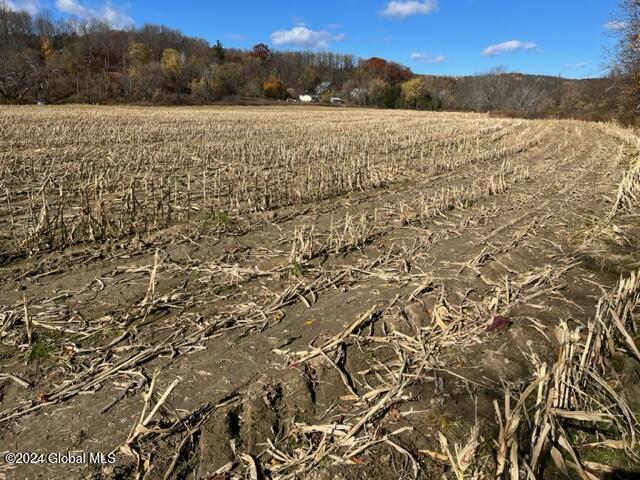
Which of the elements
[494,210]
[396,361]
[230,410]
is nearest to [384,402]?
[396,361]

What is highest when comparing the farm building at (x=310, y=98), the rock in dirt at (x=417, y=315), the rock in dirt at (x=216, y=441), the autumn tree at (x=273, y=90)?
the autumn tree at (x=273, y=90)

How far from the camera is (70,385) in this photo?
327cm

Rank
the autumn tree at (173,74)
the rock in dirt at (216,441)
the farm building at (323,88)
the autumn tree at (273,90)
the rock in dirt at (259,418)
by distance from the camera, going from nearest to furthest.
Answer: the rock in dirt at (216,441), the rock in dirt at (259,418), the autumn tree at (173,74), the autumn tree at (273,90), the farm building at (323,88)

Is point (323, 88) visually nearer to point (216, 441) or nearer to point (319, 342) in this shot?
point (319, 342)

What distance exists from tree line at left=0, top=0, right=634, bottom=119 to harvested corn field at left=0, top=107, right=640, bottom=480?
36.6 meters

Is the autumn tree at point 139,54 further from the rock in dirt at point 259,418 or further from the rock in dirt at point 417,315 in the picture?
the rock in dirt at point 259,418

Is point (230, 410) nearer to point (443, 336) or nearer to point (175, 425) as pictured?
point (175, 425)

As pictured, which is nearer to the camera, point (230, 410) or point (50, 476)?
point (50, 476)

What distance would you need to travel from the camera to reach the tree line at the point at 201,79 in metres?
62.8

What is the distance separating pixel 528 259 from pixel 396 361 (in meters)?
3.30

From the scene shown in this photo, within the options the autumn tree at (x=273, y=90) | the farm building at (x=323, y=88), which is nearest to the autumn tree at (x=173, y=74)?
the autumn tree at (x=273, y=90)

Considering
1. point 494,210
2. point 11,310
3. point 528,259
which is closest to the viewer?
point 11,310

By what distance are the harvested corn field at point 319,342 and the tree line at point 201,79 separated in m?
36.6

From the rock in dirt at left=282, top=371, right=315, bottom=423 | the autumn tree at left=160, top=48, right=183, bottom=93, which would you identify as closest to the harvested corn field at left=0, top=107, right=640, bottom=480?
the rock in dirt at left=282, top=371, right=315, bottom=423
